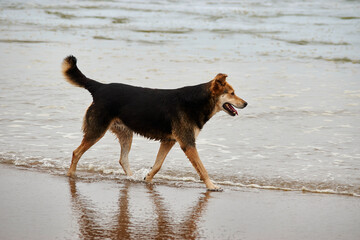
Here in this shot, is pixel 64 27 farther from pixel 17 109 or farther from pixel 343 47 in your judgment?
pixel 17 109

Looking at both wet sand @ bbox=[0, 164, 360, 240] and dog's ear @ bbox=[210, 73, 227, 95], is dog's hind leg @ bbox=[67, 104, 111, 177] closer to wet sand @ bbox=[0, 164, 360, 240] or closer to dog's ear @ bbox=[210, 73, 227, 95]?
wet sand @ bbox=[0, 164, 360, 240]

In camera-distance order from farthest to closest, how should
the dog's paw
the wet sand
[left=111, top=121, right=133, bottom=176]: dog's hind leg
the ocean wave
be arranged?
1. [left=111, top=121, right=133, bottom=176]: dog's hind leg
2. the dog's paw
3. the ocean wave
4. the wet sand

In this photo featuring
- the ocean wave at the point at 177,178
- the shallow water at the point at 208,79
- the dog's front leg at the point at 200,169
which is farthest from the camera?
the shallow water at the point at 208,79

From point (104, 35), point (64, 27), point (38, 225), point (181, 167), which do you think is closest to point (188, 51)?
point (104, 35)

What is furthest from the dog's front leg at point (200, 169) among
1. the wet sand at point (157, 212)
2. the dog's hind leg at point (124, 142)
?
the dog's hind leg at point (124, 142)

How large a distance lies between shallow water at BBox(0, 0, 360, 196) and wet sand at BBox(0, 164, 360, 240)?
61cm

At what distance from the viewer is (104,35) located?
25984 mm

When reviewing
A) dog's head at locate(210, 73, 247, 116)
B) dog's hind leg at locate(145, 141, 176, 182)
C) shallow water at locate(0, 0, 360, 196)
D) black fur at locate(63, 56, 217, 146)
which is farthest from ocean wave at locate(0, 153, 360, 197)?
dog's head at locate(210, 73, 247, 116)

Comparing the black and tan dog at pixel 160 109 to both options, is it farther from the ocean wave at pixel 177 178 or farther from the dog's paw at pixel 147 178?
the ocean wave at pixel 177 178

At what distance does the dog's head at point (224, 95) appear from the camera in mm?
7496

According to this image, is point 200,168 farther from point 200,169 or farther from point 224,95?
point 224,95

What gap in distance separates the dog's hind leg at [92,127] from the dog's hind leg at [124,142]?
0.25 m

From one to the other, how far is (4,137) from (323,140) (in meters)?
5.40

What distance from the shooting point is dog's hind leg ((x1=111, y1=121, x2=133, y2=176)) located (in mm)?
7949
